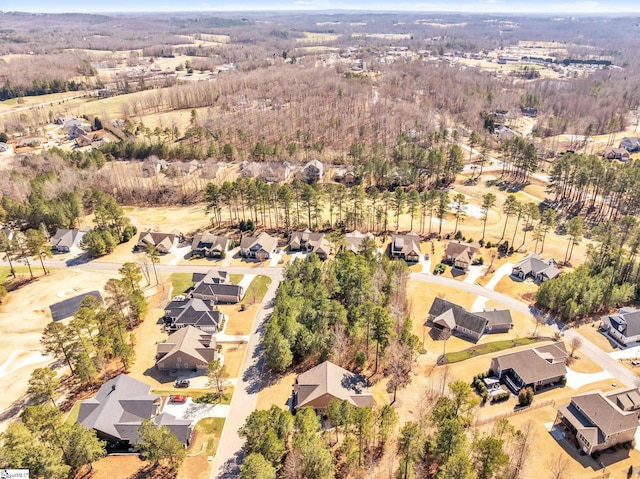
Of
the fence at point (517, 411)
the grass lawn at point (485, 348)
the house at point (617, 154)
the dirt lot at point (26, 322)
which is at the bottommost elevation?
the dirt lot at point (26, 322)

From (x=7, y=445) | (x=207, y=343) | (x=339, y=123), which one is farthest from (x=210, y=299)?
(x=339, y=123)

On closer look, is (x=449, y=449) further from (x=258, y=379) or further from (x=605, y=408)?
(x=258, y=379)

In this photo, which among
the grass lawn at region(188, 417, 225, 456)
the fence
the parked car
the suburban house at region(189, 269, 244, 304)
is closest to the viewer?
the grass lawn at region(188, 417, 225, 456)

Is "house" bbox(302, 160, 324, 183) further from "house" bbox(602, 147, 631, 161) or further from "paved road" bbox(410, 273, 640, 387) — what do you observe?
"house" bbox(602, 147, 631, 161)

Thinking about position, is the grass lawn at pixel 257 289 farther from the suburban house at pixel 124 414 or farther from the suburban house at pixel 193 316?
the suburban house at pixel 124 414

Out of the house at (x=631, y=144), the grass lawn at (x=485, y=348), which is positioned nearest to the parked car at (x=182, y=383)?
the grass lawn at (x=485, y=348)

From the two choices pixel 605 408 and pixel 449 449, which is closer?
pixel 449 449

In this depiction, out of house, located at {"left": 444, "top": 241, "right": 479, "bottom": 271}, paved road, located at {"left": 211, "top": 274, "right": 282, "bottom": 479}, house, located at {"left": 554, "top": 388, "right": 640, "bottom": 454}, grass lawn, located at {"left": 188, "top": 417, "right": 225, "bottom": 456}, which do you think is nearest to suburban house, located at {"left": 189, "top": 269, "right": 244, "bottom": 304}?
paved road, located at {"left": 211, "top": 274, "right": 282, "bottom": 479}
